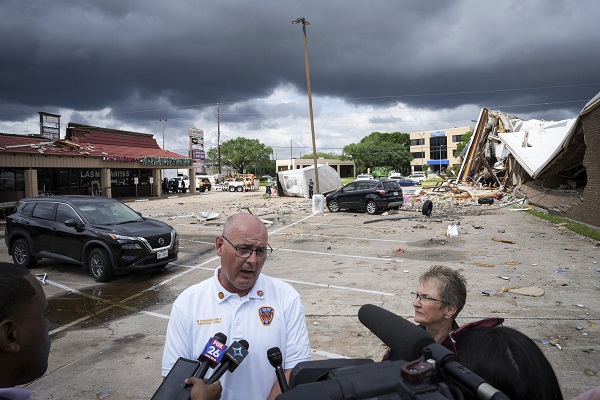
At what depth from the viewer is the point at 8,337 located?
54.9 inches

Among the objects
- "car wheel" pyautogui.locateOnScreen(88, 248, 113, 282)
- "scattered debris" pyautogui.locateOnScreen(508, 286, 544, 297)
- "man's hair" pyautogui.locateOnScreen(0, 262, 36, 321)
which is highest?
"man's hair" pyautogui.locateOnScreen(0, 262, 36, 321)

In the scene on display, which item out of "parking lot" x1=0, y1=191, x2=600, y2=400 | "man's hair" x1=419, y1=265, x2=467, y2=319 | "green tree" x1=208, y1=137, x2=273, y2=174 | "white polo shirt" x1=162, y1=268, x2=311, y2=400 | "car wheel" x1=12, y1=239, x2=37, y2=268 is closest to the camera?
"white polo shirt" x1=162, y1=268, x2=311, y2=400

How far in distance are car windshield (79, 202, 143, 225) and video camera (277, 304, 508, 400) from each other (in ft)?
31.5

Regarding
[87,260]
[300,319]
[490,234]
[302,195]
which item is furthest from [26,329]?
[302,195]

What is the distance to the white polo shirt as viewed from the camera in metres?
2.38

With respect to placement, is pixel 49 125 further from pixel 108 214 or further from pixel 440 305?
pixel 440 305

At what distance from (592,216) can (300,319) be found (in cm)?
1562

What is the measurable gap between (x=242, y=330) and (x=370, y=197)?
19410 mm

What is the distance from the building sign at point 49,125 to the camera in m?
39.8

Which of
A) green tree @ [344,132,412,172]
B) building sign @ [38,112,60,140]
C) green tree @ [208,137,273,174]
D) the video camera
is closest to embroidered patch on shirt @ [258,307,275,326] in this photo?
the video camera

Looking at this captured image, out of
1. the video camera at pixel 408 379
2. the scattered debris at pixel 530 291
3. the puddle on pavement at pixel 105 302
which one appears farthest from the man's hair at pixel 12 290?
the scattered debris at pixel 530 291

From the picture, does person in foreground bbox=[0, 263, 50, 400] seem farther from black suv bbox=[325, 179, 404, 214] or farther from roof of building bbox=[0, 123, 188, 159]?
roof of building bbox=[0, 123, 188, 159]

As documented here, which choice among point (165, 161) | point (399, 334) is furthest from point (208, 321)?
point (165, 161)

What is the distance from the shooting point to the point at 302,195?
122ft
